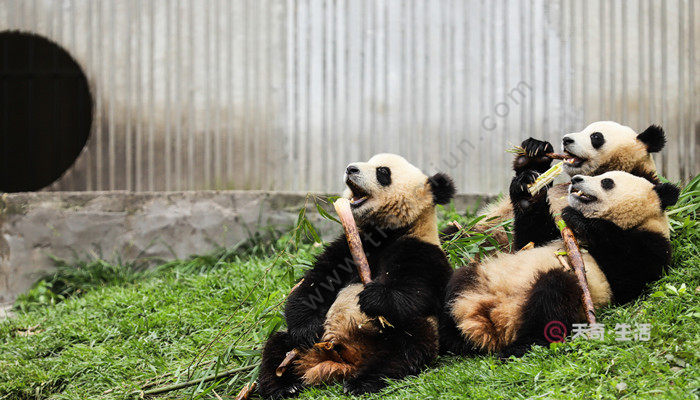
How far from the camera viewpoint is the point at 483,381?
2783mm

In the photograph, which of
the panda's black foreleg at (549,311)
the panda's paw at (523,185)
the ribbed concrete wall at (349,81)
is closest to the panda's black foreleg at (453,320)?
the panda's black foreleg at (549,311)

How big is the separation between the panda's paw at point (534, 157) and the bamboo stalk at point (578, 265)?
0.44m

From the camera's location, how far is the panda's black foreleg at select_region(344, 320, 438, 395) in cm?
300

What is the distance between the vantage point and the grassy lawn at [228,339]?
2639mm

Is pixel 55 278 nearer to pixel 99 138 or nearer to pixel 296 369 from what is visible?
pixel 99 138

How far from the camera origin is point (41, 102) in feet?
22.9

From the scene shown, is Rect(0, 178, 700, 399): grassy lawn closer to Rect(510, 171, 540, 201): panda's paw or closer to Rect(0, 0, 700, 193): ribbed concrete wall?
Rect(510, 171, 540, 201): panda's paw

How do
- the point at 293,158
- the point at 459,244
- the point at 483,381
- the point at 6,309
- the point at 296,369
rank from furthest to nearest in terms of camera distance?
the point at 293,158
the point at 6,309
the point at 459,244
the point at 296,369
the point at 483,381

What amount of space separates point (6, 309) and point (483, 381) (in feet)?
16.6

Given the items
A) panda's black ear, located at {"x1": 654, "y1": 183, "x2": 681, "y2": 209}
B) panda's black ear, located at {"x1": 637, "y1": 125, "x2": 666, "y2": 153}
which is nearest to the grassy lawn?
panda's black ear, located at {"x1": 654, "y1": 183, "x2": 681, "y2": 209}

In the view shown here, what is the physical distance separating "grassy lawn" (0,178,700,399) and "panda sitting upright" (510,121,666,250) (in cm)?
54

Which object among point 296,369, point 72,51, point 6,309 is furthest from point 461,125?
point 6,309

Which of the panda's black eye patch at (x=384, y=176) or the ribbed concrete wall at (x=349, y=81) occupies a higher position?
the ribbed concrete wall at (x=349, y=81)

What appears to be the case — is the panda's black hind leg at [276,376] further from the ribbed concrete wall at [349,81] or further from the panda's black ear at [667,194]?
the ribbed concrete wall at [349,81]
